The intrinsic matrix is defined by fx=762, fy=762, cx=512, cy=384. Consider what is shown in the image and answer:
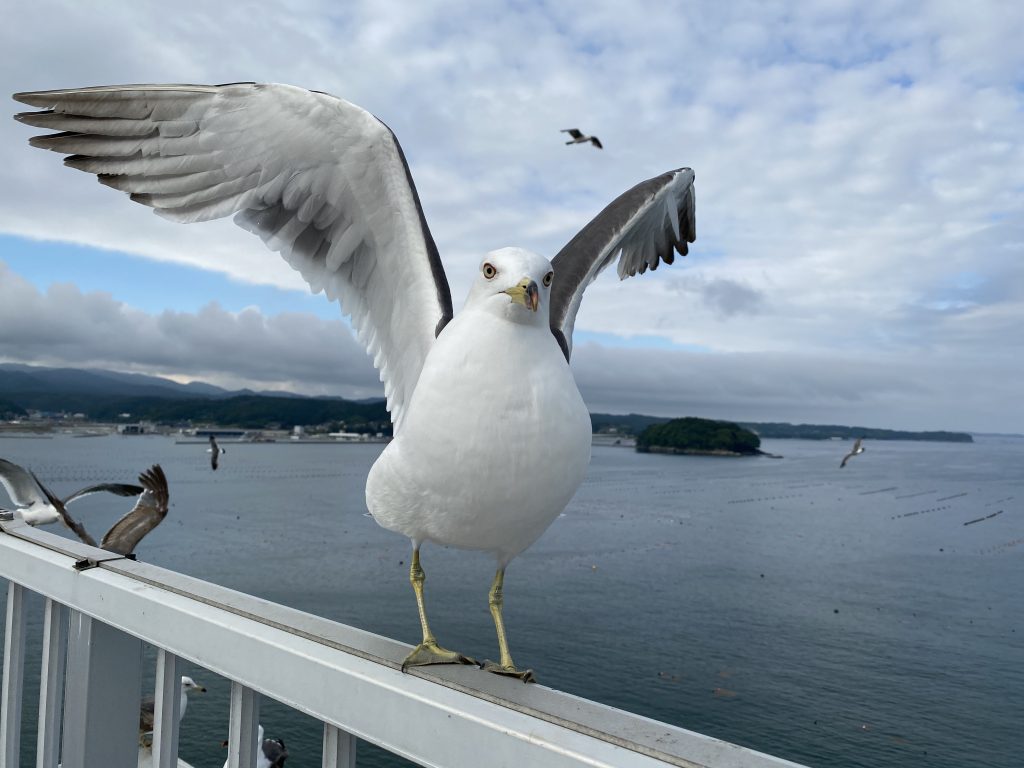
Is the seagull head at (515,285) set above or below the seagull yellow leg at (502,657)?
above

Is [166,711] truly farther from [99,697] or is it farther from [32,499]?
[32,499]

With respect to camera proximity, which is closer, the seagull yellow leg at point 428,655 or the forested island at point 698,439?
the seagull yellow leg at point 428,655

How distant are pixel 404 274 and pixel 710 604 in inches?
1390

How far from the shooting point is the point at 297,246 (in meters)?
2.84

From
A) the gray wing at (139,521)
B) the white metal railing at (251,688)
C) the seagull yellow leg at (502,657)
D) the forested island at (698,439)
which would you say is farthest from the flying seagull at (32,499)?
the forested island at (698,439)

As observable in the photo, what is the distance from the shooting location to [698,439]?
123 metres

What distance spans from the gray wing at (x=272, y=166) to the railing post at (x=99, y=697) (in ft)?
3.55

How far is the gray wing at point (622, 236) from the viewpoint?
271 centimetres

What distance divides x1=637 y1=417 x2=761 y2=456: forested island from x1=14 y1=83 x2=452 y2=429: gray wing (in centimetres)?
12146

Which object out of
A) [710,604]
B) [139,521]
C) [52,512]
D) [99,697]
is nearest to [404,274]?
[99,697]

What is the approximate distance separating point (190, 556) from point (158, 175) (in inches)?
1523

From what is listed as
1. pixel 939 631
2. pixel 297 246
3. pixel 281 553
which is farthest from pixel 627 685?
pixel 297 246

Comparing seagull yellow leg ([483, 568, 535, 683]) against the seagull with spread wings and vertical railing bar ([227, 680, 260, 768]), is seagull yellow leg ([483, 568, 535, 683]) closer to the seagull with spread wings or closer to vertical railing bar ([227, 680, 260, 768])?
vertical railing bar ([227, 680, 260, 768])

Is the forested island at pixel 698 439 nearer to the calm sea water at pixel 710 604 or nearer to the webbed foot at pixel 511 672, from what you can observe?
the calm sea water at pixel 710 604
